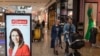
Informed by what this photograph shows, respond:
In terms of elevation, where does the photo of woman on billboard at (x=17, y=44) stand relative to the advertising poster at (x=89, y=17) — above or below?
below

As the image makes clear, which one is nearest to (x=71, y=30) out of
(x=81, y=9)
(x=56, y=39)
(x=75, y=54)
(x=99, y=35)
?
(x=56, y=39)

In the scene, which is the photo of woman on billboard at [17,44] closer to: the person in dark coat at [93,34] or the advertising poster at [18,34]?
the advertising poster at [18,34]

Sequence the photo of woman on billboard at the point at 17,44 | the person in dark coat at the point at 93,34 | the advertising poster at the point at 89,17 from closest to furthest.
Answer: the photo of woman on billboard at the point at 17,44 → the person in dark coat at the point at 93,34 → the advertising poster at the point at 89,17

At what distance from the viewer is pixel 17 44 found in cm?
549

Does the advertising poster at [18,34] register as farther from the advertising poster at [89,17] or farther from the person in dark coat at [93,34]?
the advertising poster at [89,17]

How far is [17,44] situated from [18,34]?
0.74 ft

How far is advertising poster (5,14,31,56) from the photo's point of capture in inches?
216

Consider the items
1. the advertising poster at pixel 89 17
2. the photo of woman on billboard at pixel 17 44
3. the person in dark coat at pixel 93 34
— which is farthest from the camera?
the advertising poster at pixel 89 17

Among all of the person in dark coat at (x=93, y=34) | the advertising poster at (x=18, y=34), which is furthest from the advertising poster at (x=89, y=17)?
the advertising poster at (x=18, y=34)

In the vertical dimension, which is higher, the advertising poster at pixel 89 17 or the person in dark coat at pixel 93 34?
the advertising poster at pixel 89 17

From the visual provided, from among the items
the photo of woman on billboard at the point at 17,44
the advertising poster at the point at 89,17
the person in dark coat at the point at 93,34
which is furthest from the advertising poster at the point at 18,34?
the advertising poster at the point at 89,17

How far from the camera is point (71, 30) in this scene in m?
10.2

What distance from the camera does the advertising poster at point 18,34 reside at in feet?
18.0

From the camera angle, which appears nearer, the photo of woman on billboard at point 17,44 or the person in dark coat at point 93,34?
the photo of woman on billboard at point 17,44
